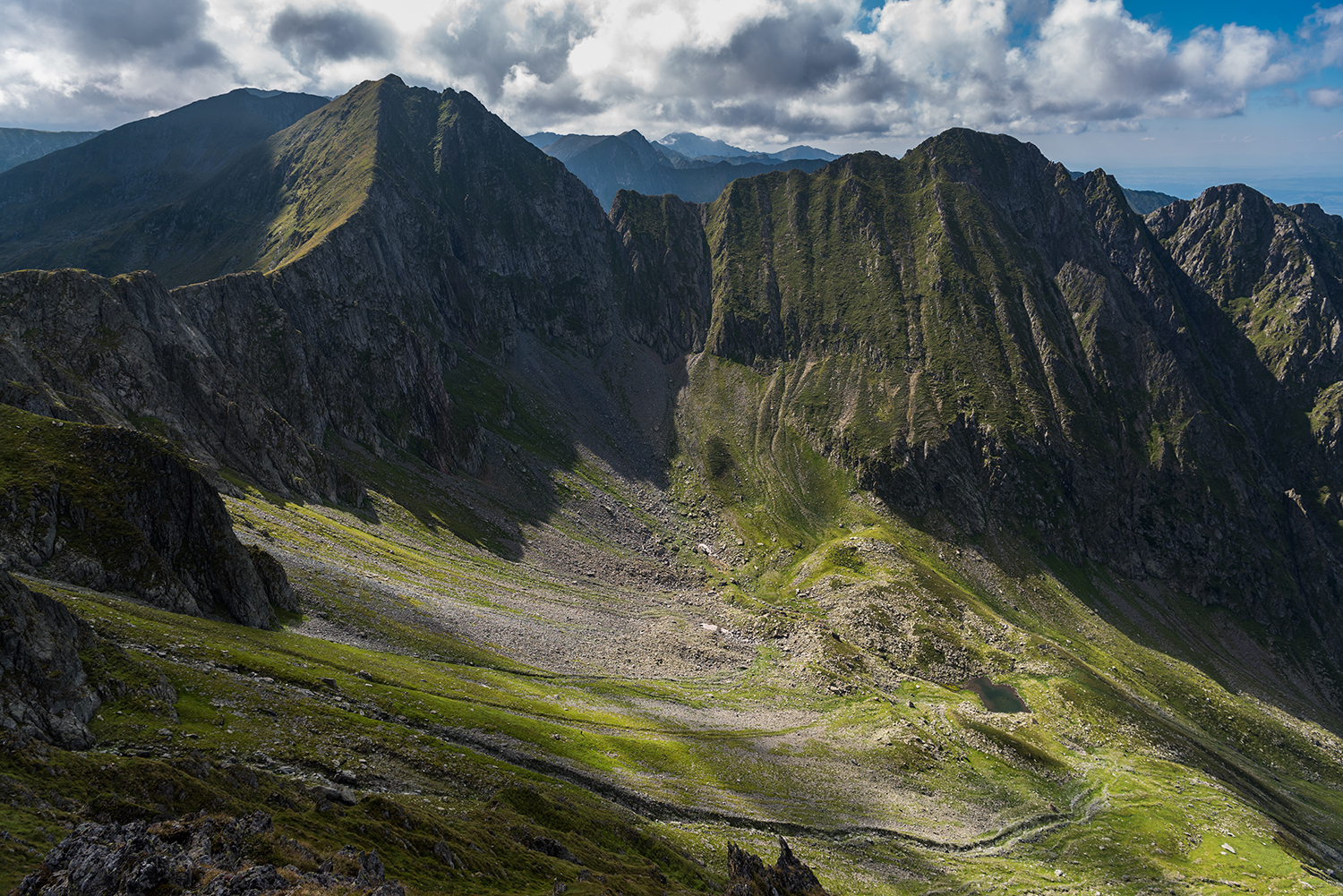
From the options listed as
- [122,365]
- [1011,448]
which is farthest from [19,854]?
[1011,448]

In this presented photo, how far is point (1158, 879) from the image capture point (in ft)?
259

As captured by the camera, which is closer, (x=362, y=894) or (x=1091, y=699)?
(x=362, y=894)

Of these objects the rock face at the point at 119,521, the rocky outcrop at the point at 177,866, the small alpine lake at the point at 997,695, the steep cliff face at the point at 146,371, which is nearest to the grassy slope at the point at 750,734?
the rocky outcrop at the point at 177,866

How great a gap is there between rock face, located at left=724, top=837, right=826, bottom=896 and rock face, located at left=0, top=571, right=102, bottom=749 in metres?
43.2

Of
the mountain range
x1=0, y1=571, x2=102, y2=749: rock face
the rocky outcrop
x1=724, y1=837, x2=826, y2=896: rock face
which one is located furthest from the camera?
x1=724, y1=837, x2=826, y2=896: rock face

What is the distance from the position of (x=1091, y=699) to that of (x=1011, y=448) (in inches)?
3739

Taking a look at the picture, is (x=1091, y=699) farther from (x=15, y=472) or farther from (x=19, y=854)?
(x=15, y=472)

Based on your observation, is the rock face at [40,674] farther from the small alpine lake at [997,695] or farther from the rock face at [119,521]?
the small alpine lake at [997,695]

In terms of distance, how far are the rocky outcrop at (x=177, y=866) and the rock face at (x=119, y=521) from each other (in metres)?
41.8

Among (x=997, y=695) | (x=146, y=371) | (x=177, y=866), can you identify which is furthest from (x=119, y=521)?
(x=997, y=695)

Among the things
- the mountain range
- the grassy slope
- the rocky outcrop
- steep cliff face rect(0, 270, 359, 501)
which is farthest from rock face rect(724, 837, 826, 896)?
steep cliff face rect(0, 270, 359, 501)

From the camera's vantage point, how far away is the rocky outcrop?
23734 millimetres

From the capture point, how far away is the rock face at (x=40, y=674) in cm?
3538

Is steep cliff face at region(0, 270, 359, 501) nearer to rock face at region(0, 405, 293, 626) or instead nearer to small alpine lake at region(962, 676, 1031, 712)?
rock face at region(0, 405, 293, 626)
